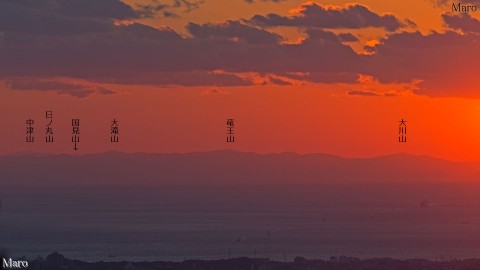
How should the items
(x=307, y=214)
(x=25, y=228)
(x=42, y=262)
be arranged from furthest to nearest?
(x=307, y=214)
(x=25, y=228)
(x=42, y=262)

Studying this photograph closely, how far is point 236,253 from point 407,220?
53.7 m

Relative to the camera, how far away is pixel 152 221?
130250 millimetres

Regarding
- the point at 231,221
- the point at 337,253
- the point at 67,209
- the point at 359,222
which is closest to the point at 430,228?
the point at 359,222

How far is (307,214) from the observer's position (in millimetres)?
147500

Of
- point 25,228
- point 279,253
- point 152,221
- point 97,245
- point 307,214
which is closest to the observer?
point 279,253

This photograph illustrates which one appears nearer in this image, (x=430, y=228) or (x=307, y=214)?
(x=430, y=228)

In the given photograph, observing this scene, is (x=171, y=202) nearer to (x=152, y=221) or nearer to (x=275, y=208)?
(x=275, y=208)

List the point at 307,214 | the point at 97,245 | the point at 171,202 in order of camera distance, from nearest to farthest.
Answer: the point at 97,245, the point at 307,214, the point at 171,202

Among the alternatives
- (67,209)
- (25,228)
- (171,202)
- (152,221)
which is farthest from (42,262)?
(171,202)

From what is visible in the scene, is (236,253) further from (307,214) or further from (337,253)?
(307,214)

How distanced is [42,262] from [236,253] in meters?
32.3

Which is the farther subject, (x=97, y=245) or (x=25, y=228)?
(x=25, y=228)

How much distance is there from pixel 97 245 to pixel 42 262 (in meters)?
37.7

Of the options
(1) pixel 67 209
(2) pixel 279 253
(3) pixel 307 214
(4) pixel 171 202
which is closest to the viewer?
(2) pixel 279 253
